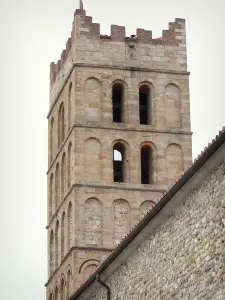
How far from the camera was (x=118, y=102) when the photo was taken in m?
48.2

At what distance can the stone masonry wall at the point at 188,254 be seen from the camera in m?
23.8

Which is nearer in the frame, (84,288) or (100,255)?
(84,288)

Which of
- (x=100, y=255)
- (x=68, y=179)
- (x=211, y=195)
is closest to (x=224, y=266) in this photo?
(x=211, y=195)

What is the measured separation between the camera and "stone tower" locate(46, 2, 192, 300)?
45031 mm

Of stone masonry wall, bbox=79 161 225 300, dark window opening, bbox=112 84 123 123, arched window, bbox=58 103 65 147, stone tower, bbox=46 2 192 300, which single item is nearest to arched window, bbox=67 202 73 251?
stone tower, bbox=46 2 192 300

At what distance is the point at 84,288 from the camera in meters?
34.5

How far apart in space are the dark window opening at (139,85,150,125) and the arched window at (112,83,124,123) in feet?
2.91

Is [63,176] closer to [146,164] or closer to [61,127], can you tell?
[61,127]

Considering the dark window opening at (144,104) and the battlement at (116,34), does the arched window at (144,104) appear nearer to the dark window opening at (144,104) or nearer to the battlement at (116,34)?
the dark window opening at (144,104)

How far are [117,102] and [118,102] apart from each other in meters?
0.05

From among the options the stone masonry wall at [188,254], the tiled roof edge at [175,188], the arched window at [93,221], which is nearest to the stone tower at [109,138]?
the arched window at [93,221]

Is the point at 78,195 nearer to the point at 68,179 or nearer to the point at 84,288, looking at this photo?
the point at 68,179

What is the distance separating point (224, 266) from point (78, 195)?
22.2 meters

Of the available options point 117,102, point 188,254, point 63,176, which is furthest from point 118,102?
point 188,254
